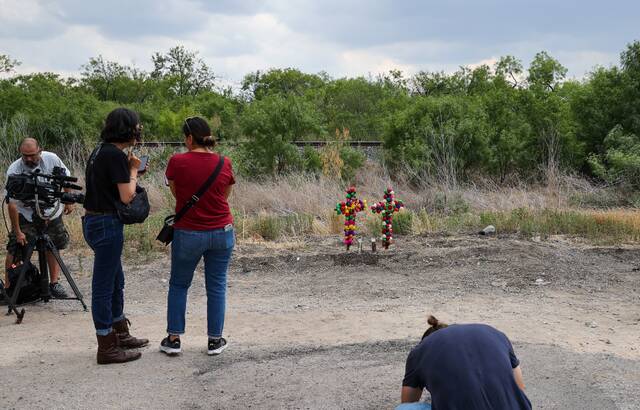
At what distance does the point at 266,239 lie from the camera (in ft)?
37.7

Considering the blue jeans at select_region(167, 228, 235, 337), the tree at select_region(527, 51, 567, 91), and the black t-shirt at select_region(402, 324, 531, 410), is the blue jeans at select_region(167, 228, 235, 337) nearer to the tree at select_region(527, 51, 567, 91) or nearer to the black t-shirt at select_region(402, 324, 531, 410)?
the black t-shirt at select_region(402, 324, 531, 410)

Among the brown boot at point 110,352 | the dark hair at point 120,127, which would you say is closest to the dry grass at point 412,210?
the brown boot at point 110,352

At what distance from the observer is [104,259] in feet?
17.3

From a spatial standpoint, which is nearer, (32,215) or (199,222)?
(199,222)

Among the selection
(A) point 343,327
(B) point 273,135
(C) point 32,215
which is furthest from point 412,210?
(C) point 32,215

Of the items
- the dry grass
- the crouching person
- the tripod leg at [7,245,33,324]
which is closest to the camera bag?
the tripod leg at [7,245,33,324]

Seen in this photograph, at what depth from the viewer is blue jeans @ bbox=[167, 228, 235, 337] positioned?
5.37 m

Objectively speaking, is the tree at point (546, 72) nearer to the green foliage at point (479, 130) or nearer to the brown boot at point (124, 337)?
the green foliage at point (479, 130)

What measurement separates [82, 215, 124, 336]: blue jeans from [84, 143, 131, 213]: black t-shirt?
10cm

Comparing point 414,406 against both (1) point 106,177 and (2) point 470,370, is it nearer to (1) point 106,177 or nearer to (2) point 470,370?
(2) point 470,370

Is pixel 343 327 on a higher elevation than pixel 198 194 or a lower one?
lower

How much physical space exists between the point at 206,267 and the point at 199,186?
69cm

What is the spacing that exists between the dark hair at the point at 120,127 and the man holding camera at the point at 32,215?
2226mm

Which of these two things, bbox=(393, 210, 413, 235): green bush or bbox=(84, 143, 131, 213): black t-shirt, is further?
bbox=(393, 210, 413, 235): green bush
